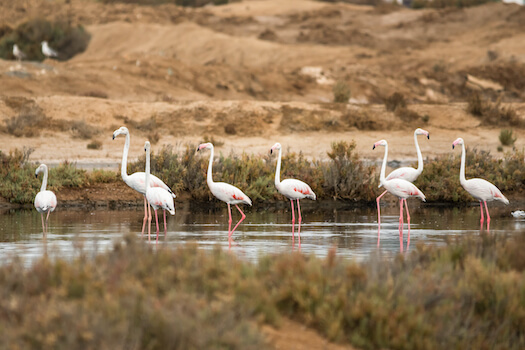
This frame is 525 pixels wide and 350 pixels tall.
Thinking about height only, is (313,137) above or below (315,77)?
below

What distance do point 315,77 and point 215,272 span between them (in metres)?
47.0

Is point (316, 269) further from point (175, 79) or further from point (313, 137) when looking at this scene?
point (175, 79)

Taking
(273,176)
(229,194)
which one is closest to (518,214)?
(273,176)

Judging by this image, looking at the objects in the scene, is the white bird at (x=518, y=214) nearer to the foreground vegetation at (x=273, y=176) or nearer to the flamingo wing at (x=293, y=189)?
the foreground vegetation at (x=273, y=176)

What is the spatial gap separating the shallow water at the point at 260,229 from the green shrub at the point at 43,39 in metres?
42.3

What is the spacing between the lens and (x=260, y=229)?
1628 centimetres

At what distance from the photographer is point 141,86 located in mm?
46125

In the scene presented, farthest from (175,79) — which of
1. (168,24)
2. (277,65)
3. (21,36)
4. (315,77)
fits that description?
(168,24)

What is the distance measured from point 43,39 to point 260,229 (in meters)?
49.7

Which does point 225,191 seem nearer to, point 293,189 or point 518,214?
point 293,189

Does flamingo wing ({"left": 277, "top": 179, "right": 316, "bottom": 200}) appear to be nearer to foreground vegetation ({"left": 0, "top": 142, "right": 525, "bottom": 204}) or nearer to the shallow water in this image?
the shallow water

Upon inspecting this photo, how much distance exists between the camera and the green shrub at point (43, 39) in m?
60.0

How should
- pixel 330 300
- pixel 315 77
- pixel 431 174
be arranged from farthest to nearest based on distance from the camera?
1. pixel 315 77
2. pixel 431 174
3. pixel 330 300

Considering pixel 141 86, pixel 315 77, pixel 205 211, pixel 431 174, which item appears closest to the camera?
pixel 205 211
